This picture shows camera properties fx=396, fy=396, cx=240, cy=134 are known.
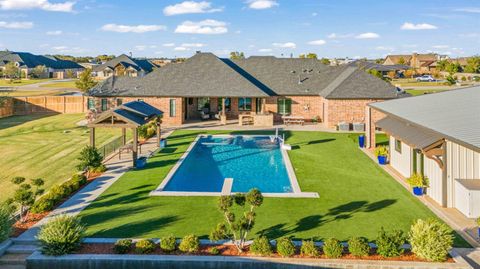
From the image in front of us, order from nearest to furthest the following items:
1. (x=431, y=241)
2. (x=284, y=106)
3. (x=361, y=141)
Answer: (x=431, y=241)
(x=361, y=141)
(x=284, y=106)

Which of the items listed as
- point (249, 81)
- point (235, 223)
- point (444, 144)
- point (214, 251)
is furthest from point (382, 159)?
point (249, 81)

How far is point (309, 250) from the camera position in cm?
1055

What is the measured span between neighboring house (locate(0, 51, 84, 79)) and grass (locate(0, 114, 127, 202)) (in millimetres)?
62713

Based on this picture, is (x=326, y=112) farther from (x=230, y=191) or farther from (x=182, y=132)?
(x=230, y=191)

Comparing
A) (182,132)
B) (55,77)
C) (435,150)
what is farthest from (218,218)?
(55,77)

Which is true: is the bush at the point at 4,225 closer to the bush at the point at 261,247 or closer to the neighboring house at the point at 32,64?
the bush at the point at 261,247

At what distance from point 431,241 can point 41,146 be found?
83.6 feet

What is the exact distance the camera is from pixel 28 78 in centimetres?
9581

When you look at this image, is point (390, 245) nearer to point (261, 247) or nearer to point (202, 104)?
point (261, 247)

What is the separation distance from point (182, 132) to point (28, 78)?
79551mm

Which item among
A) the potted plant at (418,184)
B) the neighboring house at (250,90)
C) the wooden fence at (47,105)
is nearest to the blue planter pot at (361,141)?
the neighboring house at (250,90)

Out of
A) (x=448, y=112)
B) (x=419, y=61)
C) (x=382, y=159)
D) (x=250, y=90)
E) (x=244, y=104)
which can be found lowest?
(x=382, y=159)

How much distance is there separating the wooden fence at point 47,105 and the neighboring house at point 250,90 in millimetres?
5348

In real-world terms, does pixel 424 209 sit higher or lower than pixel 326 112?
lower
